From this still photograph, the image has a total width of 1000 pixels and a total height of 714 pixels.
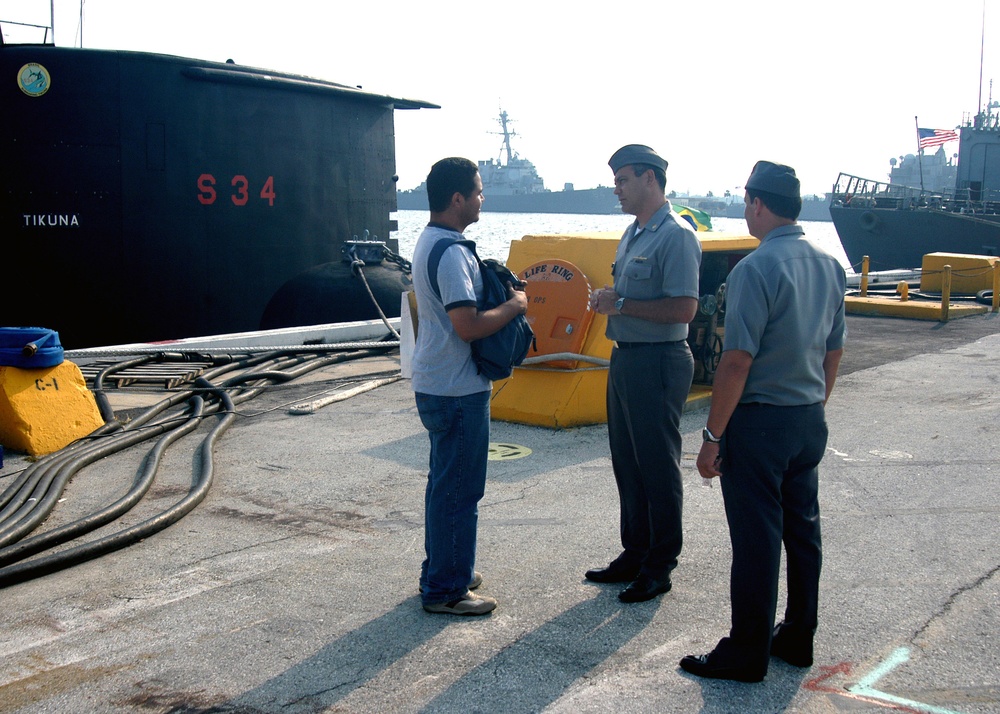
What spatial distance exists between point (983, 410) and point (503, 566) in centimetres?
504

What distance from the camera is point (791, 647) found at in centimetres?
338

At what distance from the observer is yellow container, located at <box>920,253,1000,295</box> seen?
59.6ft

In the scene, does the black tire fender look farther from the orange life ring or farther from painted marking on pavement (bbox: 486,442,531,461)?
painted marking on pavement (bbox: 486,442,531,461)

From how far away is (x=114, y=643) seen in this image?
356 centimetres

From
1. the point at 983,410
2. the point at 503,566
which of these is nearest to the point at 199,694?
the point at 503,566

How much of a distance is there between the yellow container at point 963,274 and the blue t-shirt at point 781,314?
52.2ft

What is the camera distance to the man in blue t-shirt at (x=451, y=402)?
12.4 feet

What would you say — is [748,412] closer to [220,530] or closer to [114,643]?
[114,643]

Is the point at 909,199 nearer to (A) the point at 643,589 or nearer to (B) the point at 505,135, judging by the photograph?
(A) the point at 643,589

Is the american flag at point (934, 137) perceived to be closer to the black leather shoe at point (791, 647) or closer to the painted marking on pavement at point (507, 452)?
the painted marking on pavement at point (507, 452)

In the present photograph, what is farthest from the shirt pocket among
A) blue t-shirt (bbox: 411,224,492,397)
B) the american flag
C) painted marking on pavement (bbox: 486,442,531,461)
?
the american flag

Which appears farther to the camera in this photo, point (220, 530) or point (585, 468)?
point (585, 468)

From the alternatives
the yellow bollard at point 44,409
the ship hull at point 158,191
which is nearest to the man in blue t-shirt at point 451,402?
the yellow bollard at point 44,409

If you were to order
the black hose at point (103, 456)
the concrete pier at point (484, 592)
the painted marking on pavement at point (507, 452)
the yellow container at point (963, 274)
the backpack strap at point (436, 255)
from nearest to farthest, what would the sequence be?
the concrete pier at point (484, 592) < the backpack strap at point (436, 255) < the black hose at point (103, 456) < the painted marking on pavement at point (507, 452) < the yellow container at point (963, 274)
